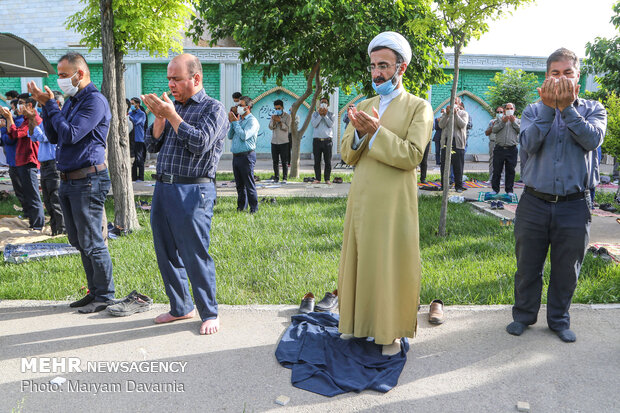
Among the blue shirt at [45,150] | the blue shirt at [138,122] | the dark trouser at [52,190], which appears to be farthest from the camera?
the blue shirt at [138,122]

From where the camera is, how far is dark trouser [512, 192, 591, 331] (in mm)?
3984

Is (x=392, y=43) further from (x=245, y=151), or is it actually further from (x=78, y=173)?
(x=245, y=151)

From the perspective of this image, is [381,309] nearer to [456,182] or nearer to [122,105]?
[122,105]

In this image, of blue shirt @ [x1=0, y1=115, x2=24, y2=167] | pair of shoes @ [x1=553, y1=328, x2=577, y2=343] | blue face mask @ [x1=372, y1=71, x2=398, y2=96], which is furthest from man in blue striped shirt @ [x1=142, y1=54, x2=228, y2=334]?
blue shirt @ [x1=0, y1=115, x2=24, y2=167]

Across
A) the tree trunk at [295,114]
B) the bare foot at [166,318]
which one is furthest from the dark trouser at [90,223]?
the tree trunk at [295,114]

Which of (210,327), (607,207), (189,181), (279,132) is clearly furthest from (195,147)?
(279,132)

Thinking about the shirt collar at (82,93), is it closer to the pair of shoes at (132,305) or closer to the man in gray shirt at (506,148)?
the pair of shoes at (132,305)

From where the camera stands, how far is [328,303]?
4.75 meters

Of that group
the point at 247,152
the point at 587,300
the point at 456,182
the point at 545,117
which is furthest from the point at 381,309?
the point at 456,182

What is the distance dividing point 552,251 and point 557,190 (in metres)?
0.51

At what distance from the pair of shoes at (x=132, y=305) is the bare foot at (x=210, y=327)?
781 millimetres

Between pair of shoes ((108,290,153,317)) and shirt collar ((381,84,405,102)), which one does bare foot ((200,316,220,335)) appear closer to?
pair of shoes ((108,290,153,317))

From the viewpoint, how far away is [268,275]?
18.5ft

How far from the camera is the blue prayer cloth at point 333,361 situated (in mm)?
3387
